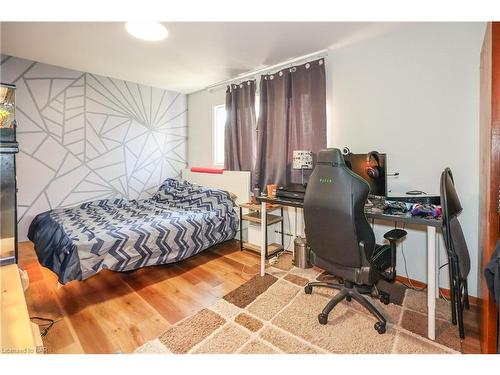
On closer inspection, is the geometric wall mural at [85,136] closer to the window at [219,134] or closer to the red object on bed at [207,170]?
the red object on bed at [207,170]

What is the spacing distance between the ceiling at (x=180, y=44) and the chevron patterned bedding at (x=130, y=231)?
164cm

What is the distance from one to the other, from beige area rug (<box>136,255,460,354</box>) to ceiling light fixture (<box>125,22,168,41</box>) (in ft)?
7.85

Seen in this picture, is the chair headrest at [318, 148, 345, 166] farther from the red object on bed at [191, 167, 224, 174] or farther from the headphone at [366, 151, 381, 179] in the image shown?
the red object on bed at [191, 167, 224, 174]

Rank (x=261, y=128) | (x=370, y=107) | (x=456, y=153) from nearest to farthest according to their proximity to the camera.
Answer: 1. (x=456, y=153)
2. (x=370, y=107)
3. (x=261, y=128)

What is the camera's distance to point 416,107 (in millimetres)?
2217

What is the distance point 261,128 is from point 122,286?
2.30 metres

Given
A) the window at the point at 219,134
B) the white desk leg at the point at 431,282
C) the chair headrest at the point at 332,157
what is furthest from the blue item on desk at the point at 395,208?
the window at the point at 219,134

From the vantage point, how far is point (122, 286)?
7.64 feet

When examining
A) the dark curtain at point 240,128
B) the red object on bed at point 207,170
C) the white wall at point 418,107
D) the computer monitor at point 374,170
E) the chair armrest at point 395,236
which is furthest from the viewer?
the red object on bed at point 207,170

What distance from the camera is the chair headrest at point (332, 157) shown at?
166cm

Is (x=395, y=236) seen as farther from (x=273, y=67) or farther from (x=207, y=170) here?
(x=207, y=170)

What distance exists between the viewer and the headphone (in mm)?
2135
